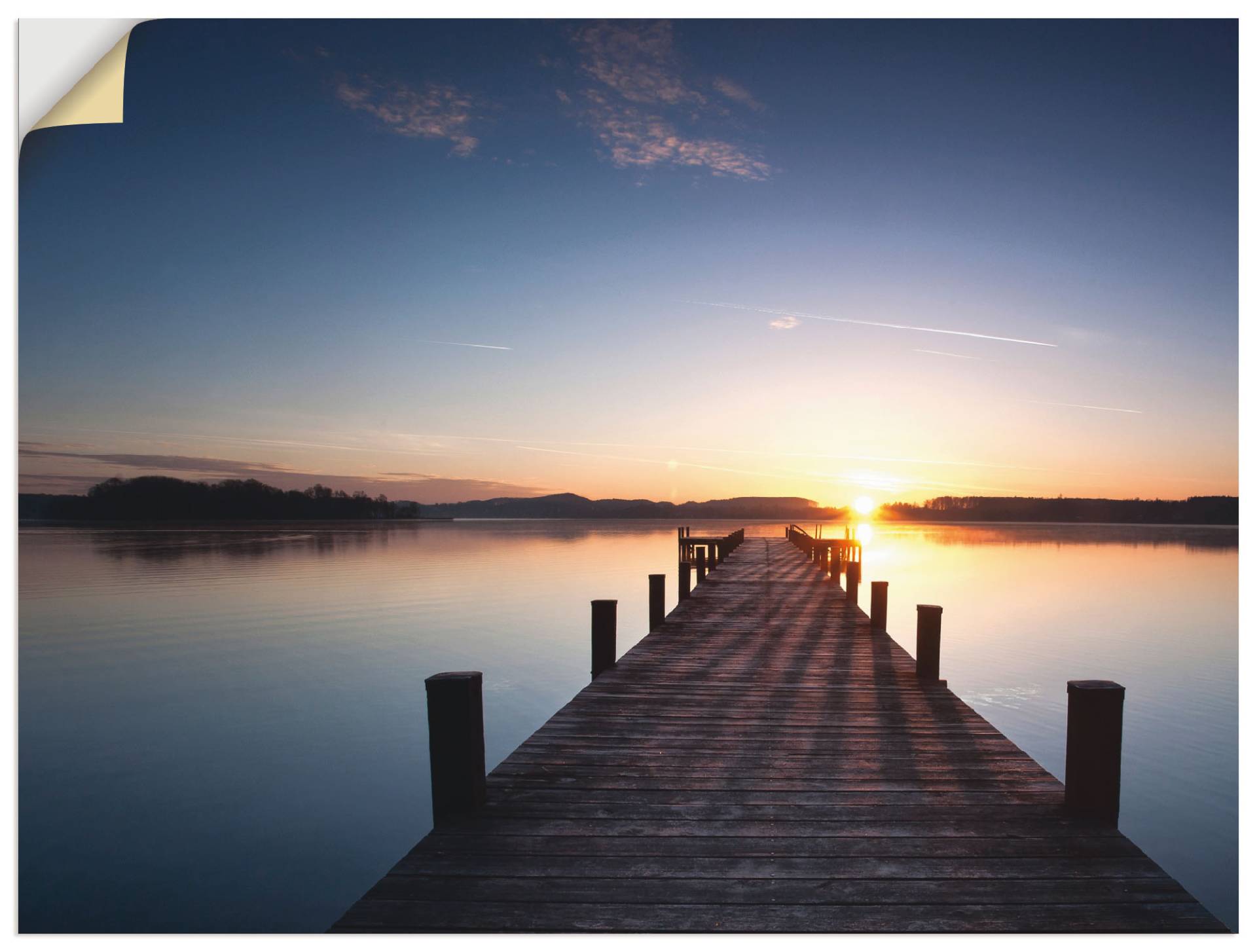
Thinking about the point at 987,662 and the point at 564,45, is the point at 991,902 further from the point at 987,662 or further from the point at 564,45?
the point at 987,662

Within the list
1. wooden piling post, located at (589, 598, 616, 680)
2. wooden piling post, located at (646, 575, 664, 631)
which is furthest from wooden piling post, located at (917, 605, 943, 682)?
wooden piling post, located at (646, 575, 664, 631)

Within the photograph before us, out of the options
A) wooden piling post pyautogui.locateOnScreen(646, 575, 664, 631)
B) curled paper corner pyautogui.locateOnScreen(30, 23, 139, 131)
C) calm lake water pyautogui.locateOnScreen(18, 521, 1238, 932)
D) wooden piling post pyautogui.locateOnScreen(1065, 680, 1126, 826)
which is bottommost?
calm lake water pyautogui.locateOnScreen(18, 521, 1238, 932)

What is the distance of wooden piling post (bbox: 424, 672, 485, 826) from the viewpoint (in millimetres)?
3982

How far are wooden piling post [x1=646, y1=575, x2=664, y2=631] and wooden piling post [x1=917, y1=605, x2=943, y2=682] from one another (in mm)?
4991

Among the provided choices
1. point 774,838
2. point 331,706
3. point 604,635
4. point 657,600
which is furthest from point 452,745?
point 331,706

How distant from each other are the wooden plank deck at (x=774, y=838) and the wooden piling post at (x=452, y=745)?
5.6 inches

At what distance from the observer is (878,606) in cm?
1042

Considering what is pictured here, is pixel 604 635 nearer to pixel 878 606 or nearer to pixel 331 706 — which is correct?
pixel 878 606

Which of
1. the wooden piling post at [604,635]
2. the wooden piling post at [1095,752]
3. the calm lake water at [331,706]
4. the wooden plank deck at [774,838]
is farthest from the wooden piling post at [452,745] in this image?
the calm lake water at [331,706]

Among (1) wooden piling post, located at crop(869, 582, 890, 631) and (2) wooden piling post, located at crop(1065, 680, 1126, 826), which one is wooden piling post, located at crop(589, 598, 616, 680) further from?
(2) wooden piling post, located at crop(1065, 680, 1126, 826)

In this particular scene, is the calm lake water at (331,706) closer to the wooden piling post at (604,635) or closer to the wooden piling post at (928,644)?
the wooden piling post at (604,635)

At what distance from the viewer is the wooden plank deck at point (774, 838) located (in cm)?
305

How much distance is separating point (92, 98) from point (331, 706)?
12159 millimetres
